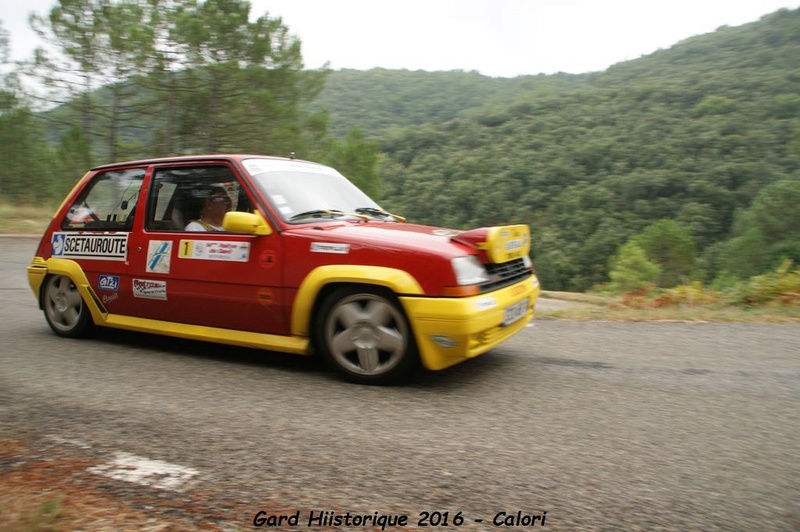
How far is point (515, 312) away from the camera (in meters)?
4.28

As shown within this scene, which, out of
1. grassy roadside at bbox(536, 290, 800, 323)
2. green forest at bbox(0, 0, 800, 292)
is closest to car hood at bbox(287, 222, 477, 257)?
grassy roadside at bbox(536, 290, 800, 323)

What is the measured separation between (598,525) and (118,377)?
329cm

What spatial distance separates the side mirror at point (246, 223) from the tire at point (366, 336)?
0.69 metres

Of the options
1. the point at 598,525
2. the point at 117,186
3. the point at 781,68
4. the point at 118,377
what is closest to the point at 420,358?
the point at 598,525

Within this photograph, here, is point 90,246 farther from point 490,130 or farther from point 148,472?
point 490,130

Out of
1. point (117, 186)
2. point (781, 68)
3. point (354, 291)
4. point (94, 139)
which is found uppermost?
point (781, 68)

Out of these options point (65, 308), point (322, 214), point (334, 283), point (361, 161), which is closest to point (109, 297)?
point (65, 308)

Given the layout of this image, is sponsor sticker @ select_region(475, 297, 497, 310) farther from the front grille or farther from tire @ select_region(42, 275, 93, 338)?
tire @ select_region(42, 275, 93, 338)

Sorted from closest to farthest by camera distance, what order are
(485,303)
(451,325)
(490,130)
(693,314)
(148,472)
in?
(148,472) < (451,325) < (485,303) < (693,314) < (490,130)

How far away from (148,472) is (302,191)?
8.35 feet

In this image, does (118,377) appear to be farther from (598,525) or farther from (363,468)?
(598,525)

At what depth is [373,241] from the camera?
156 inches

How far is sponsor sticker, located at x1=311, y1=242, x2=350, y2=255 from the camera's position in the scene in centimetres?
399

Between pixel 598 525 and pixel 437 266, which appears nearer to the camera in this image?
pixel 598 525
